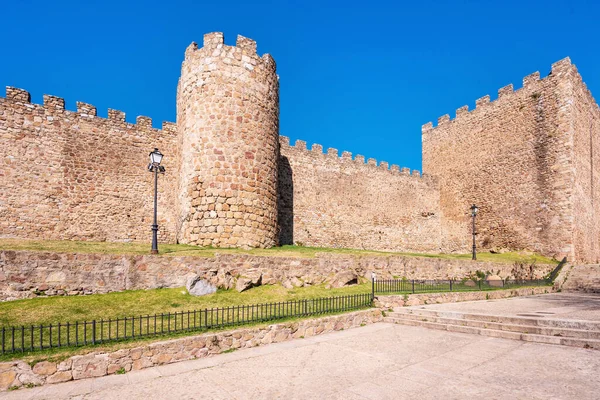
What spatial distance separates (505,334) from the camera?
28.9 feet

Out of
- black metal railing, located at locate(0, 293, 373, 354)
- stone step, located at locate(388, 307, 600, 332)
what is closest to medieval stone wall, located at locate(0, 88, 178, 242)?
black metal railing, located at locate(0, 293, 373, 354)

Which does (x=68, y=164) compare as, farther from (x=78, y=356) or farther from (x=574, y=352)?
(x=574, y=352)

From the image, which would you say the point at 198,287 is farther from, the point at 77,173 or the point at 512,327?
the point at 77,173

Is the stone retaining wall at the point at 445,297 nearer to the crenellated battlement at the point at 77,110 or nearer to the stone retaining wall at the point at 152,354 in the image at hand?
the stone retaining wall at the point at 152,354

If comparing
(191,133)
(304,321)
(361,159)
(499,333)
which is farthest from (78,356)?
(361,159)

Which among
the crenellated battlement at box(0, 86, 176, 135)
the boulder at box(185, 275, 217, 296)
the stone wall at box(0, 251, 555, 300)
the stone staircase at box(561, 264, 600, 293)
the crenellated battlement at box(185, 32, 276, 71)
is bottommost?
the stone staircase at box(561, 264, 600, 293)

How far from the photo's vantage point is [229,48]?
1523cm

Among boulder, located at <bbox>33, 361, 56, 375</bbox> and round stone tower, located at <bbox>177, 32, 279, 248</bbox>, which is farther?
round stone tower, located at <bbox>177, 32, 279, 248</bbox>

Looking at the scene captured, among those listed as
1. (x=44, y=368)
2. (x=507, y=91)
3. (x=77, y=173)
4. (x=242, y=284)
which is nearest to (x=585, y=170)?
(x=507, y=91)

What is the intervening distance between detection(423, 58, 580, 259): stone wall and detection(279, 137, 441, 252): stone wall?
2247mm

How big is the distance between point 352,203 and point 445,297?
11.5 meters

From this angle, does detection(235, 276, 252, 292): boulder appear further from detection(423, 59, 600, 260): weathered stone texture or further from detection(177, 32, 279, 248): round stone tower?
detection(423, 59, 600, 260): weathered stone texture

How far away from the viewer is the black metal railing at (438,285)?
13091mm

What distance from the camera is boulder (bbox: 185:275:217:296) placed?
10.1 meters
